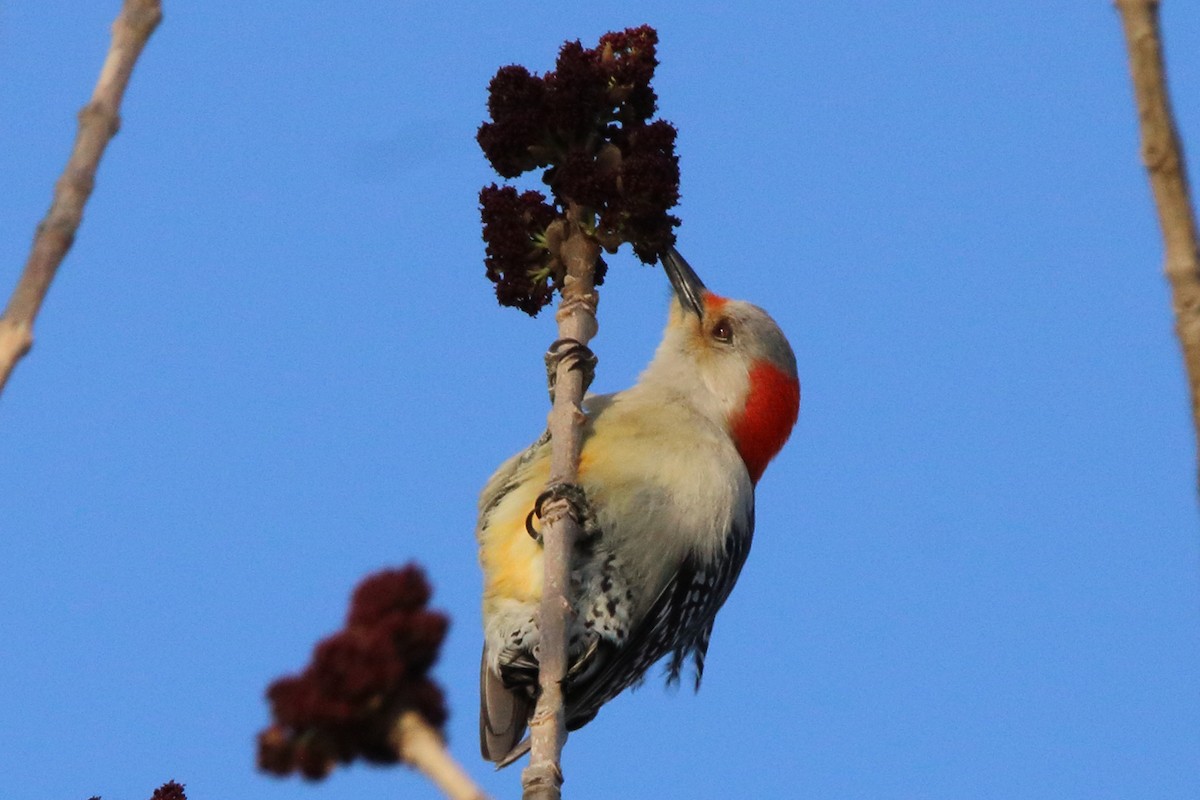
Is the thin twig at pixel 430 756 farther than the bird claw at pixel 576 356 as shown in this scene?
No

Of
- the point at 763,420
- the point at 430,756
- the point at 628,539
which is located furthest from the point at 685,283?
the point at 430,756

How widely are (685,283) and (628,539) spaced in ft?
7.72

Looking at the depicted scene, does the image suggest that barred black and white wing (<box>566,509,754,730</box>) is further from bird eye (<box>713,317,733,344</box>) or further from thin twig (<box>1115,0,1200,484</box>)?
thin twig (<box>1115,0,1200,484</box>)

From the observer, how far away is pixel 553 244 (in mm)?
7078

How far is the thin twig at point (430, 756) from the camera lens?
6.07 ft

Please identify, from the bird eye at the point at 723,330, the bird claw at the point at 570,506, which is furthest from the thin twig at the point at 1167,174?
the bird eye at the point at 723,330

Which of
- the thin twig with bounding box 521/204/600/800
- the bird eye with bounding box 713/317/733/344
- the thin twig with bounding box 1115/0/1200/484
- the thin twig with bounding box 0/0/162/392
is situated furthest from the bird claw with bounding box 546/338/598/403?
the thin twig with bounding box 1115/0/1200/484

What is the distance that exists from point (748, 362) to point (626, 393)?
82cm

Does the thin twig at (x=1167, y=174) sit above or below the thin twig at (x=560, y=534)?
below

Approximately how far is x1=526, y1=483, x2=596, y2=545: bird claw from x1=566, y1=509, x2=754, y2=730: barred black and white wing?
686 mm

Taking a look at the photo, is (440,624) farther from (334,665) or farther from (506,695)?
(506,695)

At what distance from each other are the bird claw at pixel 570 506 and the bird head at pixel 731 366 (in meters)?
1.59

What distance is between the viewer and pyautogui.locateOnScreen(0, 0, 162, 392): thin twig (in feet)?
8.08

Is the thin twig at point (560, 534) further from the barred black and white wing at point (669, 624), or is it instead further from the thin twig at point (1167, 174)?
the thin twig at point (1167, 174)
